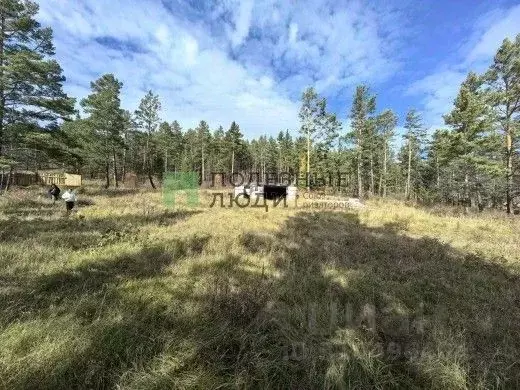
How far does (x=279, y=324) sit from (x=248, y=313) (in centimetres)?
59

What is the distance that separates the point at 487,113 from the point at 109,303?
26390 millimetres

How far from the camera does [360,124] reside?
37.4 metres

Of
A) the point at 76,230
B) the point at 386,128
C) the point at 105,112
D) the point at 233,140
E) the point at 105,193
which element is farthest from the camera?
the point at 233,140

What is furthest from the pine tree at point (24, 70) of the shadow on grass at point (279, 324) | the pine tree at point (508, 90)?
the pine tree at point (508, 90)

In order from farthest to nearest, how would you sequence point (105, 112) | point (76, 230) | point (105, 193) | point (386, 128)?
point (386, 128)
point (105, 112)
point (105, 193)
point (76, 230)

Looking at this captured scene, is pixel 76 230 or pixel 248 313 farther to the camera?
pixel 76 230

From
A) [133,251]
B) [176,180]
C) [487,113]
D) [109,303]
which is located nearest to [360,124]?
[487,113]

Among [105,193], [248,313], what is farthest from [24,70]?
[248,313]

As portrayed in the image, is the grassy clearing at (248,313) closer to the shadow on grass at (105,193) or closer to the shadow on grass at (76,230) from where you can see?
the shadow on grass at (76,230)

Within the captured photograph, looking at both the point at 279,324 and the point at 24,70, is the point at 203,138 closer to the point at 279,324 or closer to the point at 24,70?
the point at 24,70

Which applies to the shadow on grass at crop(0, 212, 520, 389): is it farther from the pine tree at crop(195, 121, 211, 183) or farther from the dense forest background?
the pine tree at crop(195, 121, 211, 183)

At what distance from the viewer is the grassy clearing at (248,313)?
335 centimetres

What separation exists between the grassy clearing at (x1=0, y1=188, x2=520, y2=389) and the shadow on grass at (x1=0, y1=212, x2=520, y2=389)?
0.02 meters

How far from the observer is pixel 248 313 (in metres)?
4.79
